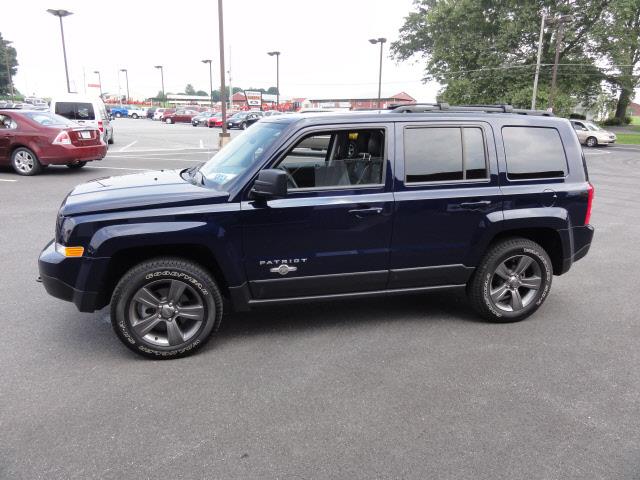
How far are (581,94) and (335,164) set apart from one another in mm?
42670

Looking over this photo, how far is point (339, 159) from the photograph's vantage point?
4.14 metres

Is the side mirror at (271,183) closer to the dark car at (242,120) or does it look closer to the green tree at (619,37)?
the dark car at (242,120)

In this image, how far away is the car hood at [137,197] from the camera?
3658mm

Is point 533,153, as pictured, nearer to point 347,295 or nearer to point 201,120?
point 347,295

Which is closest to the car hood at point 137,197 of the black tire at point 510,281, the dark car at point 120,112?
Result: the black tire at point 510,281

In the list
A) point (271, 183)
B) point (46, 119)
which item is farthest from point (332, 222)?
point (46, 119)

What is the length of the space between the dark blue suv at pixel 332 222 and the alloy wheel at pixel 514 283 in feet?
0.03

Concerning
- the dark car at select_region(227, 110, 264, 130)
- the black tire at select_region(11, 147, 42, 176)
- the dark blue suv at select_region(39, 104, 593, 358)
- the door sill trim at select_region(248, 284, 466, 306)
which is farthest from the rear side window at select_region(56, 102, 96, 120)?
the dark car at select_region(227, 110, 264, 130)

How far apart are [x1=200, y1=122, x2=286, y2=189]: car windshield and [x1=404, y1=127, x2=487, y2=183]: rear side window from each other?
106 centimetres

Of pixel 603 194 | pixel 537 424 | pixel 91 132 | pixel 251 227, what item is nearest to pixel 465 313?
pixel 537 424

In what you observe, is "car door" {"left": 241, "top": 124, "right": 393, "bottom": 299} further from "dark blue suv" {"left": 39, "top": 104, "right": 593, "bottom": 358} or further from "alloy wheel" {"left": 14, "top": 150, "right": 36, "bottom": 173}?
"alloy wheel" {"left": 14, "top": 150, "right": 36, "bottom": 173}

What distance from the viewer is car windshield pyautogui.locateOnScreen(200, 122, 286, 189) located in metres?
4.00

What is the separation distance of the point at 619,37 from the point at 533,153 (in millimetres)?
40392

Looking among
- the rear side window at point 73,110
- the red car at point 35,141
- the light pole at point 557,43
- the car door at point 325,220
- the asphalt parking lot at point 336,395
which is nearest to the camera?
the asphalt parking lot at point 336,395
